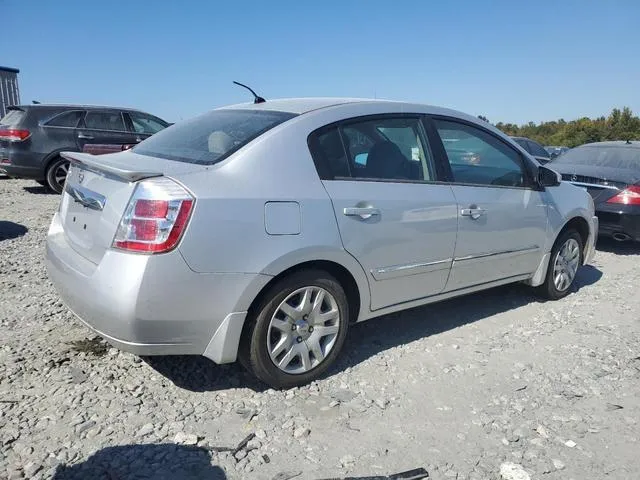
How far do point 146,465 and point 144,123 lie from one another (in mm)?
9702

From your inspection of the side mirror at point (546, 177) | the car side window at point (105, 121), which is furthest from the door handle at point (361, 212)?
the car side window at point (105, 121)

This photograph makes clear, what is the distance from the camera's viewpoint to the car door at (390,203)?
322 cm

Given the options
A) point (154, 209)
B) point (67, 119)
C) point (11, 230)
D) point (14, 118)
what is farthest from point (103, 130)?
point (154, 209)

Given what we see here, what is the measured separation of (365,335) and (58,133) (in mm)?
8268

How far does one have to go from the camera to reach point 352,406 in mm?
3049

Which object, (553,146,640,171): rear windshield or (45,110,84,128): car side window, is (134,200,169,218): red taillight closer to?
(553,146,640,171): rear windshield

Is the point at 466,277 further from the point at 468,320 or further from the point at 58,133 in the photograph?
the point at 58,133

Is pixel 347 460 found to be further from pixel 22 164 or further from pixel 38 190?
pixel 38 190

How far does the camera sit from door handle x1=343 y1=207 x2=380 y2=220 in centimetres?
317

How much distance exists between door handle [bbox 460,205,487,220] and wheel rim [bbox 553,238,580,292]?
136 centimetres

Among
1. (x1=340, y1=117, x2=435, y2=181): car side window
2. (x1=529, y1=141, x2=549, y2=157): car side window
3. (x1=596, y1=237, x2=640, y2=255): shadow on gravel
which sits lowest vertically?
(x1=596, y1=237, x2=640, y2=255): shadow on gravel

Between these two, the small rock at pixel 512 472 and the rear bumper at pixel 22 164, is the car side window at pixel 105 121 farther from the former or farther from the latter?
the small rock at pixel 512 472

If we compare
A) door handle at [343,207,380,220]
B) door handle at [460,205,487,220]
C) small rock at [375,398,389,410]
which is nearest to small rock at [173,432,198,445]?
small rock at [375,398,389,410]

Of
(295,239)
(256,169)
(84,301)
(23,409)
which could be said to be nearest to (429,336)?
(295,239)
